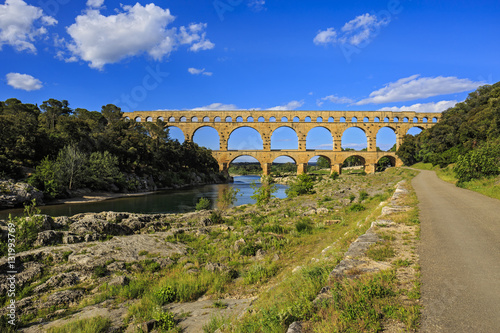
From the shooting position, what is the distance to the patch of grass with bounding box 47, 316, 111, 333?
3.91 m

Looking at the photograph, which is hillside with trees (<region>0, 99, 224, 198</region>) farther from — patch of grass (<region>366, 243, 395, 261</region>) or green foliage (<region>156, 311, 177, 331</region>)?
patch of grass (<region>366, 243, 395, 261</region>)

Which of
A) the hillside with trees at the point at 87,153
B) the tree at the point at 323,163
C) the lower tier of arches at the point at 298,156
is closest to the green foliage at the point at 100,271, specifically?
the hillside with trees at the point at 87,153

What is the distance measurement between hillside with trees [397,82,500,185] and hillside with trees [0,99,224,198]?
30.4m

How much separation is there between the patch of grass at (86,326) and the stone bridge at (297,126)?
53.8 metres

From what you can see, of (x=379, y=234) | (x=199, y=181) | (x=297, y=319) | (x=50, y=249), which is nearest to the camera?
(x=297, y=319)

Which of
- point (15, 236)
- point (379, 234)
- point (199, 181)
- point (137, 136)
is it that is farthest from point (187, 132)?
point (379, 234)

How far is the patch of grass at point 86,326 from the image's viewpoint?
12.8 ft

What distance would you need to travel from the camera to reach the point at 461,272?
149 inches

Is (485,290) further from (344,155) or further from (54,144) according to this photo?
(344,155)

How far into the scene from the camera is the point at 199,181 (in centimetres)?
5081

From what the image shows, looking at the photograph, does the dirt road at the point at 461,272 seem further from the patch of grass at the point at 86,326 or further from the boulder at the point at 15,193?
the boulder at the point at 15,193

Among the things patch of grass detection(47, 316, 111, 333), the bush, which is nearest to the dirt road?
patch of grass detection(47, 316, 111, 333)

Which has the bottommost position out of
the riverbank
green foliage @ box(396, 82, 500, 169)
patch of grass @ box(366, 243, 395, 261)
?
the riverbank

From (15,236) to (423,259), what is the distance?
10.7 metres
